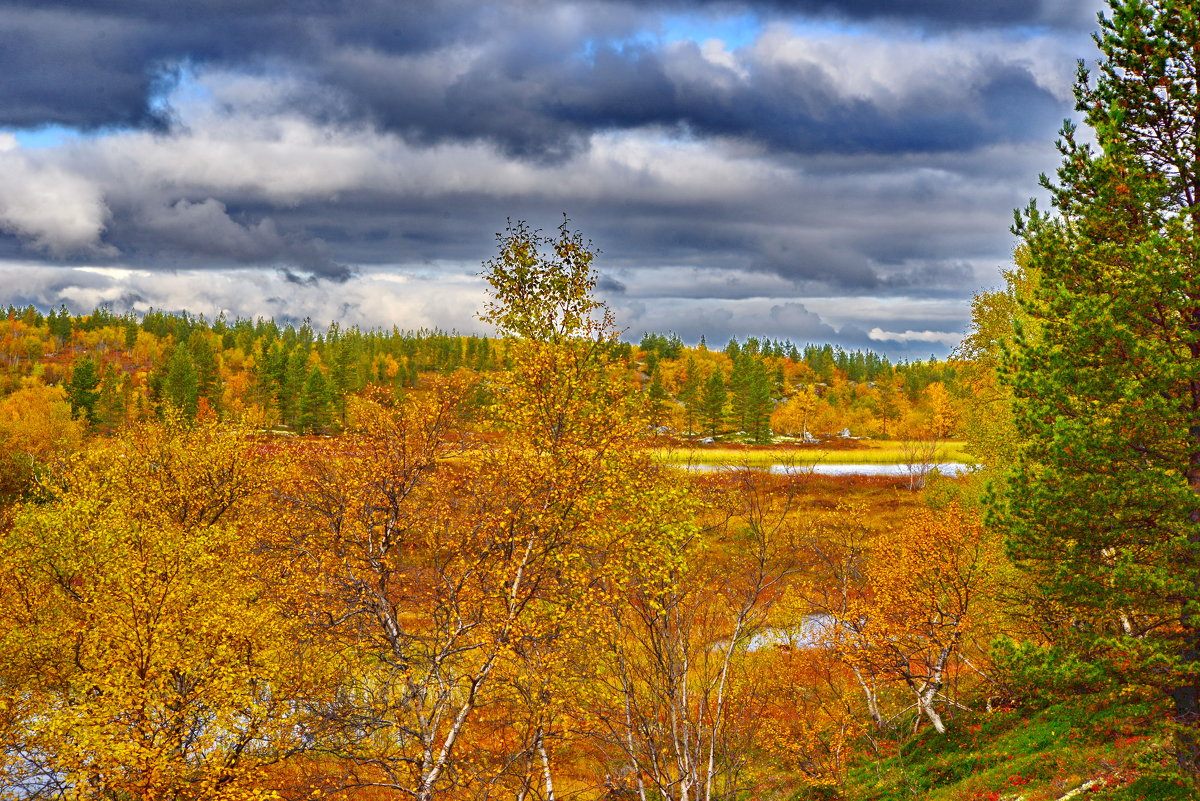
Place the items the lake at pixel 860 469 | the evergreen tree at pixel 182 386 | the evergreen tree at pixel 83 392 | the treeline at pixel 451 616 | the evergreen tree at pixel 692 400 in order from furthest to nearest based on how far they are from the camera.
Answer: the evergreen tree at pixel 692 400 → the evergreen tree at pixel 182 386 → the evergreen tree at pixel 83 392 → the lake at pixel 860 469 → the treeline at pixel 451 616

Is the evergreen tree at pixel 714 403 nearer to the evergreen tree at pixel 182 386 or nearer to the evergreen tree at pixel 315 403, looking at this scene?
the evergreen tree at pixel 315 403

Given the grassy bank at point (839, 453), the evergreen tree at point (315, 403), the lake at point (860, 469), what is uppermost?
the evergreen tree at point (315, 403)

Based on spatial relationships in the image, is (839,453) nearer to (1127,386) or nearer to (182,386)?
(182,386)

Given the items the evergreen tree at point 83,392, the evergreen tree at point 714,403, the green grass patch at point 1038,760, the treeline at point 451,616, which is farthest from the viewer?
the evergreen tree at point 714,403

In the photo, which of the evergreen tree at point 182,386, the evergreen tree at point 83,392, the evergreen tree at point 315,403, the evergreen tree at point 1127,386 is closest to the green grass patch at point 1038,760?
the evergreen tree at point 1127,386

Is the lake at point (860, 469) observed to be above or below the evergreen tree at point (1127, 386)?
below

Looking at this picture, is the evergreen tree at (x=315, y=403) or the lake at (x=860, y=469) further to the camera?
the evergreen tree at (x=315, y=403)

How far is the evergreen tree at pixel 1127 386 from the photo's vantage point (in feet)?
47.3

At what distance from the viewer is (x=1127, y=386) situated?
47.0 feet

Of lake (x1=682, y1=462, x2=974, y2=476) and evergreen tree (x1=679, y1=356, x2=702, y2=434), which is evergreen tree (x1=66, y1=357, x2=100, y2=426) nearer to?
lake (x1=682, y1=462, x2=974, y2=476)

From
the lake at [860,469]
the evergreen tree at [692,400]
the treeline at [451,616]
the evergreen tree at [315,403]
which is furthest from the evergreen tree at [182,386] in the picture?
the evergreen tree at [692,400]

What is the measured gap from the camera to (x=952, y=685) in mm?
31625

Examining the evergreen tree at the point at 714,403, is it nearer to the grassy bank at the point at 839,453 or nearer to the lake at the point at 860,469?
the grassy bank at the point at 839,453

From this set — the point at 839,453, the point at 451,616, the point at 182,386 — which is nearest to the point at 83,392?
the point at 182,386
